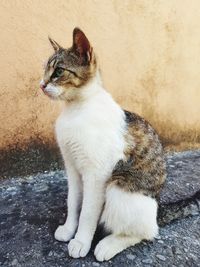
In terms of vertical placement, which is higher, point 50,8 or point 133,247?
point 50,8

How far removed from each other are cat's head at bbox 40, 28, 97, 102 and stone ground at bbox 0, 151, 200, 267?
0.99 meters

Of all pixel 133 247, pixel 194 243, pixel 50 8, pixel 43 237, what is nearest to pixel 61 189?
pixel 43 237

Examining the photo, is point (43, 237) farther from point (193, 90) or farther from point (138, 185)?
point (193, 90)

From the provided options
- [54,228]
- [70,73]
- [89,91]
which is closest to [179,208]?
[54,228]

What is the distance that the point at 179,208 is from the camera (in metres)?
2.88

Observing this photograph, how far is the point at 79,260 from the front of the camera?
8.68 ft

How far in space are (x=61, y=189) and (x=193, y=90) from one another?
68.6 inches

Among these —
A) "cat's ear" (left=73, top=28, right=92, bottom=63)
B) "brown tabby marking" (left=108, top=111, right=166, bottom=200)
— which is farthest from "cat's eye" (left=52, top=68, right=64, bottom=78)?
"brown tabby marking" (left=108, top=111, right=166, bottom=200)

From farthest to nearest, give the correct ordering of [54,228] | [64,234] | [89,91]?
[54,228] < [64,234] < [89,91]

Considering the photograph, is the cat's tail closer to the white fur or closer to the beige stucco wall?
the white fur

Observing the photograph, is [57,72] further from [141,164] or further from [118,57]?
[118,57]

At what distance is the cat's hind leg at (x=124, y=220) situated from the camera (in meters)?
2.51

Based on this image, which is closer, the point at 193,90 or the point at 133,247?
the point at 133,247

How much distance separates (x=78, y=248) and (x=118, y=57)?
6.22 ft
